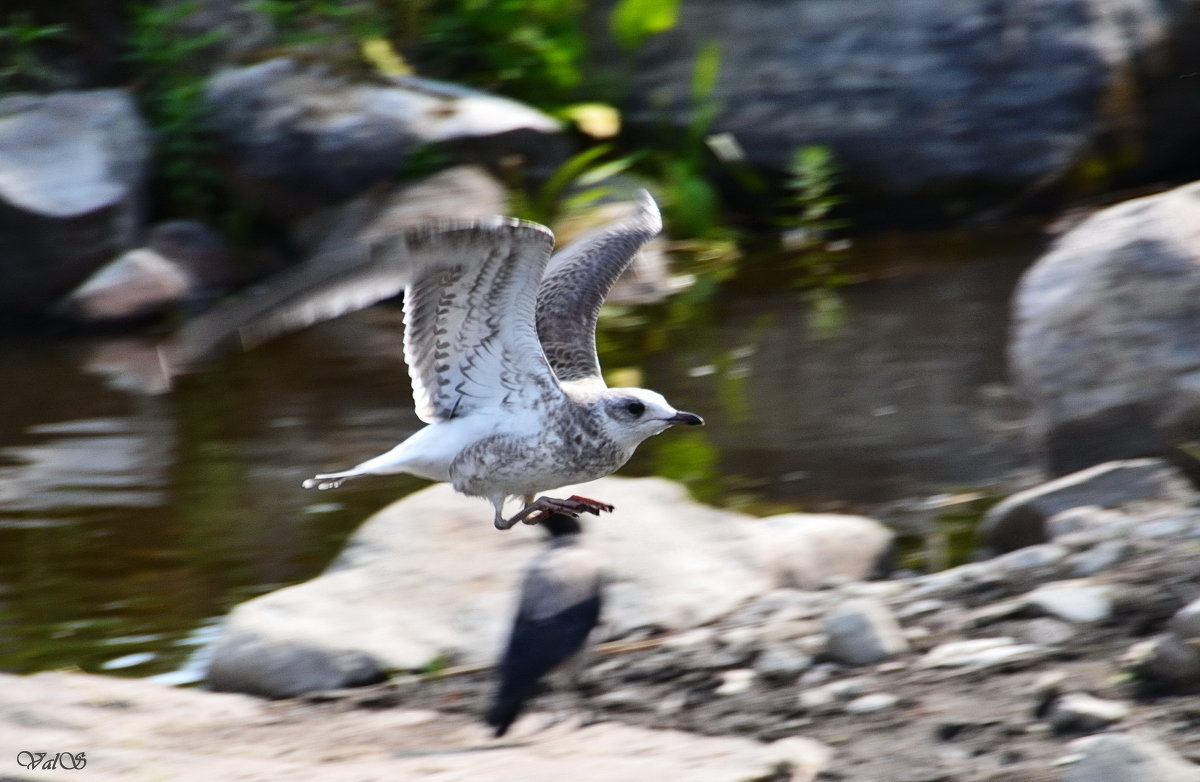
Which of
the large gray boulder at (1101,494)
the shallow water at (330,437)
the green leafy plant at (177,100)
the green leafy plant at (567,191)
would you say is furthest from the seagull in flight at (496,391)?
the green leafy plant at (177,100)

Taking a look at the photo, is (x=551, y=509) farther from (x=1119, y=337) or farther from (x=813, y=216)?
(x=813, y=216)

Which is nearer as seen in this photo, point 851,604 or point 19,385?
point 851,604

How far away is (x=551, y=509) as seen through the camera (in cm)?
473

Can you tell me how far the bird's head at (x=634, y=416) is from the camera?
458 centimetres

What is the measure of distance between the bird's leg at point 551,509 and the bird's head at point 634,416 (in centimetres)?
25

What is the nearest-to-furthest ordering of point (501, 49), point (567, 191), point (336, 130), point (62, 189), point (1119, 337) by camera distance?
point (1119, 337) → point (62, 189) → point (336, 130) → point (567, 191) → point (501, 49)

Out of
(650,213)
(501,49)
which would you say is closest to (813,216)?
(501,49)

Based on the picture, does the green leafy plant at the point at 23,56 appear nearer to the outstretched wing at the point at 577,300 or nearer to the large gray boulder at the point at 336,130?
the large gray boulder at the point at 336,130

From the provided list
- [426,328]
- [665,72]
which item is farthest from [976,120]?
[426,328]

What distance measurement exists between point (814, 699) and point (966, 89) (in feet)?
27.1

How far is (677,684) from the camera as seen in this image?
14.8 feet

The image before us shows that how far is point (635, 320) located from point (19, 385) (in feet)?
12.1

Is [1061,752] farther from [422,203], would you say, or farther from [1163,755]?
[422,203]

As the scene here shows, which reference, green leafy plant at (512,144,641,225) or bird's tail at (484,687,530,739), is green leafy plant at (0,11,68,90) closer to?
green leafy plant at (512,144,641,225)
